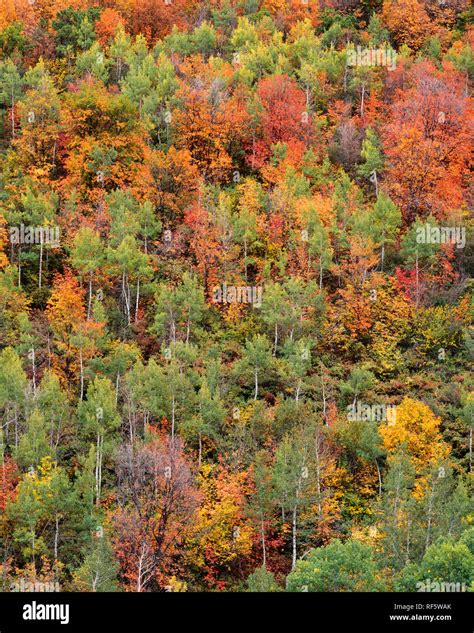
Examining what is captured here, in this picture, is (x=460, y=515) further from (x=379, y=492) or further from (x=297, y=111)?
(x=297, y=111)

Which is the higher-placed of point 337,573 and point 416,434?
point 416,434

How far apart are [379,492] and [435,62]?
155 ft

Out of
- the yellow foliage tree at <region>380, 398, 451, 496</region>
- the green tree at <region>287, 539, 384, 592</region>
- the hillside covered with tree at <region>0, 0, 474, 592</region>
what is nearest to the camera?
the green tree at <region>287, 539, 384, 592</region>

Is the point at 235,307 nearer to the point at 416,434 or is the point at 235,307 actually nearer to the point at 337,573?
the point at 416,434

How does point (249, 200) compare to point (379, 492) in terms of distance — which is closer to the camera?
point (379, 492)

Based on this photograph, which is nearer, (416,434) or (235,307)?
(416,434)

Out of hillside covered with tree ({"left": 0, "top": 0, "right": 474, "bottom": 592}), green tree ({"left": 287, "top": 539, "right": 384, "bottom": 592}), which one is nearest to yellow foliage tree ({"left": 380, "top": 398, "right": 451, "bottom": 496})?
hillside covered with tree ({"left": 0, "top": 0, "right": 474, "bottom": 592})

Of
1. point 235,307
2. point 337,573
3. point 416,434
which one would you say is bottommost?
point 337,573

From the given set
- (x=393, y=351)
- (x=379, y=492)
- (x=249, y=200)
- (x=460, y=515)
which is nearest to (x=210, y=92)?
(x=249, y=200)

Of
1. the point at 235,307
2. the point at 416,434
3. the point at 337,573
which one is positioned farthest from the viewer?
the point at 235,307

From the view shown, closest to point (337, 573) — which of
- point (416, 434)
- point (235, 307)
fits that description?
point (416, 434)

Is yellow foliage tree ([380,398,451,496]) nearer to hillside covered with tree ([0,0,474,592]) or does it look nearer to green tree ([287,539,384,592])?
hillside covered with tree ([0,0,474,592])
